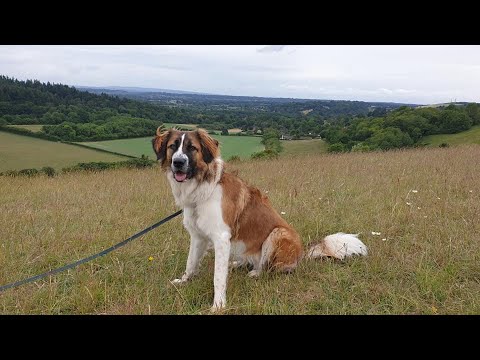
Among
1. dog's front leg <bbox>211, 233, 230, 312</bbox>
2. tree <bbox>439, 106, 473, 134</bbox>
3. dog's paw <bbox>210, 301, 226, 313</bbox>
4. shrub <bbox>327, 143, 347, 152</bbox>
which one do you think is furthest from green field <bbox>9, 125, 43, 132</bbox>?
tree <bbox>439, 106, 473, 134</bbox>

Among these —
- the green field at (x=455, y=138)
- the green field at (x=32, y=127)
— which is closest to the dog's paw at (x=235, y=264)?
the green field at (x=32, y=127)

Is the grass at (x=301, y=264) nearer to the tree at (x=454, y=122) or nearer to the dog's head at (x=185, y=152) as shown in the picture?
the dog's head at (x=185, y=152)

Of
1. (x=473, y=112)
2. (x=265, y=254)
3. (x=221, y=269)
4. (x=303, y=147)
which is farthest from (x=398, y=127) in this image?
(x=221, y=269)

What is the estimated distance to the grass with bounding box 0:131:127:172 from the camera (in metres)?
12.5

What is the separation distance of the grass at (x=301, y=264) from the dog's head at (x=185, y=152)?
46.0 inches

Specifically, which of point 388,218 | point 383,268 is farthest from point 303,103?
point 383,268

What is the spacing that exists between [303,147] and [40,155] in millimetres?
10041

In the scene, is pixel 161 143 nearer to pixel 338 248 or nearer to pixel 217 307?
pixel 217 307

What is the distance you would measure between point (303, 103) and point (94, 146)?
41.9 feet

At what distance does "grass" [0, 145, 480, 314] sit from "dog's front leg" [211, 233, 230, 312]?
112 mm

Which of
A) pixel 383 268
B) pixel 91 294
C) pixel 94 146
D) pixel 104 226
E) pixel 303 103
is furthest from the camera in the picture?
pixel 303 103

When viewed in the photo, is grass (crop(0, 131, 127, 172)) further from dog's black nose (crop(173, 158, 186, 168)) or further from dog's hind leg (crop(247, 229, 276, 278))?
dog's black nose (crop(173, 158, 186, 168))

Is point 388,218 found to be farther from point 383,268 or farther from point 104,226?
point 104,226

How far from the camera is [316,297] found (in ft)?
11.5
